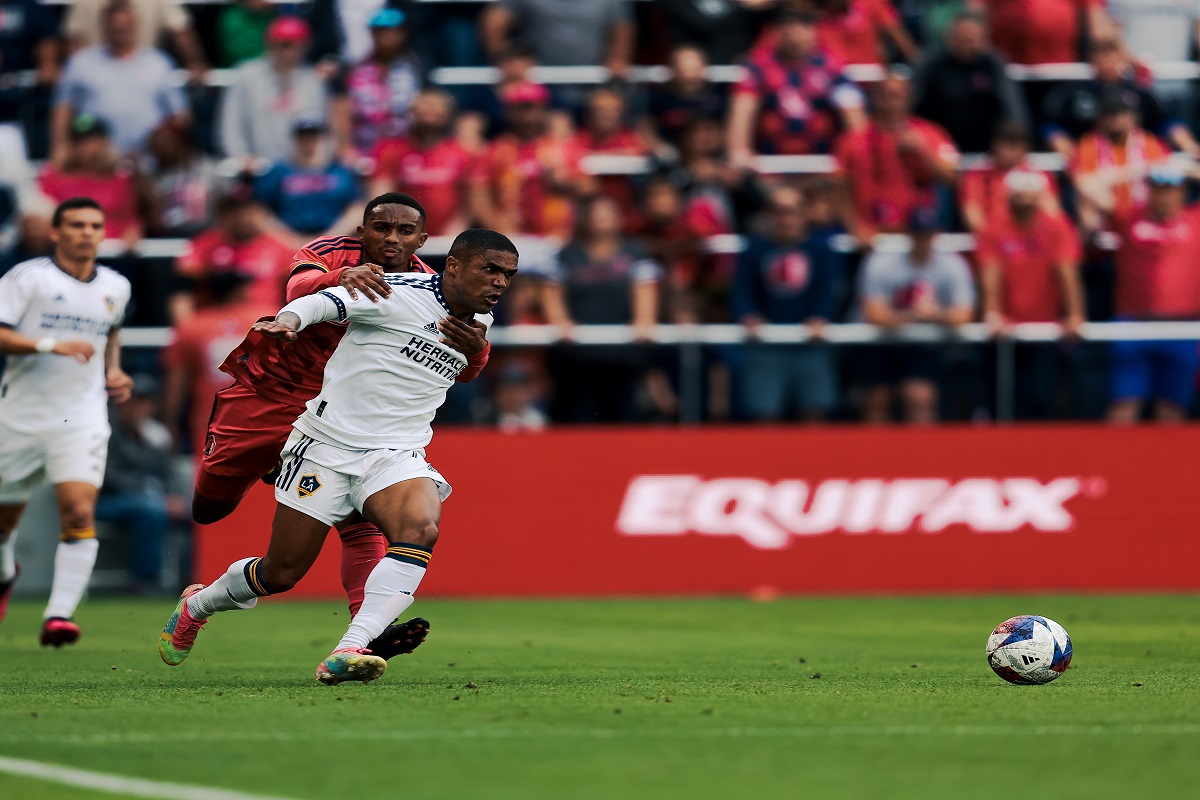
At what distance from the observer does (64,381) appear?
38.0 feet

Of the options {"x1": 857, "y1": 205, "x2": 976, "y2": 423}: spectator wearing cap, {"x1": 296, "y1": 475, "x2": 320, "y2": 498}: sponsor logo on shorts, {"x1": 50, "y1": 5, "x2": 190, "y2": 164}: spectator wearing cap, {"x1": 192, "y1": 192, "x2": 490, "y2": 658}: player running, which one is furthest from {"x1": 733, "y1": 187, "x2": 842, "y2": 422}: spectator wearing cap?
{"x1": 296, "y1": 475, "x2": 320, "y2": 498}: sponsor logo on shorts

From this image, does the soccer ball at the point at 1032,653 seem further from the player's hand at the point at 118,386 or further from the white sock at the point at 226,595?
the player's hand at the point at 118,386

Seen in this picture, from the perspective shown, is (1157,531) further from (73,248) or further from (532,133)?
(73,248)

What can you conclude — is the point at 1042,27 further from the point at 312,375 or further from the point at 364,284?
the point at 364,284

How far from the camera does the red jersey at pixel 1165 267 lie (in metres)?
16.6

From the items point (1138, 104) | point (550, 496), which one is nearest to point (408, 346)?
point (550, 496)

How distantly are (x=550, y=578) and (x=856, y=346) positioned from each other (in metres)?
3.48

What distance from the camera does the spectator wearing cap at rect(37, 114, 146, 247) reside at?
17078mm

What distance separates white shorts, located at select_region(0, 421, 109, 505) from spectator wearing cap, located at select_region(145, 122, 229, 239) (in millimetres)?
6240

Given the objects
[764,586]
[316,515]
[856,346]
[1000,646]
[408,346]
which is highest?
[408,346]

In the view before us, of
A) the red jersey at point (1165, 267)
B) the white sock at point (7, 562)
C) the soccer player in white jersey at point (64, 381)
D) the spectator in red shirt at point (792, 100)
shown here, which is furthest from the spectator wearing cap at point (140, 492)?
the red jersey at point (1165, 267)

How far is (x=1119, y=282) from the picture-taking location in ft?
55.6

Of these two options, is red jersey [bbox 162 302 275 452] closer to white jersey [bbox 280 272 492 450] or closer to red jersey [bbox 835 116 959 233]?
red jersey [bbox 835 116 959 233]

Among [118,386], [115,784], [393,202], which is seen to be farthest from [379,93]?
[115,784]
